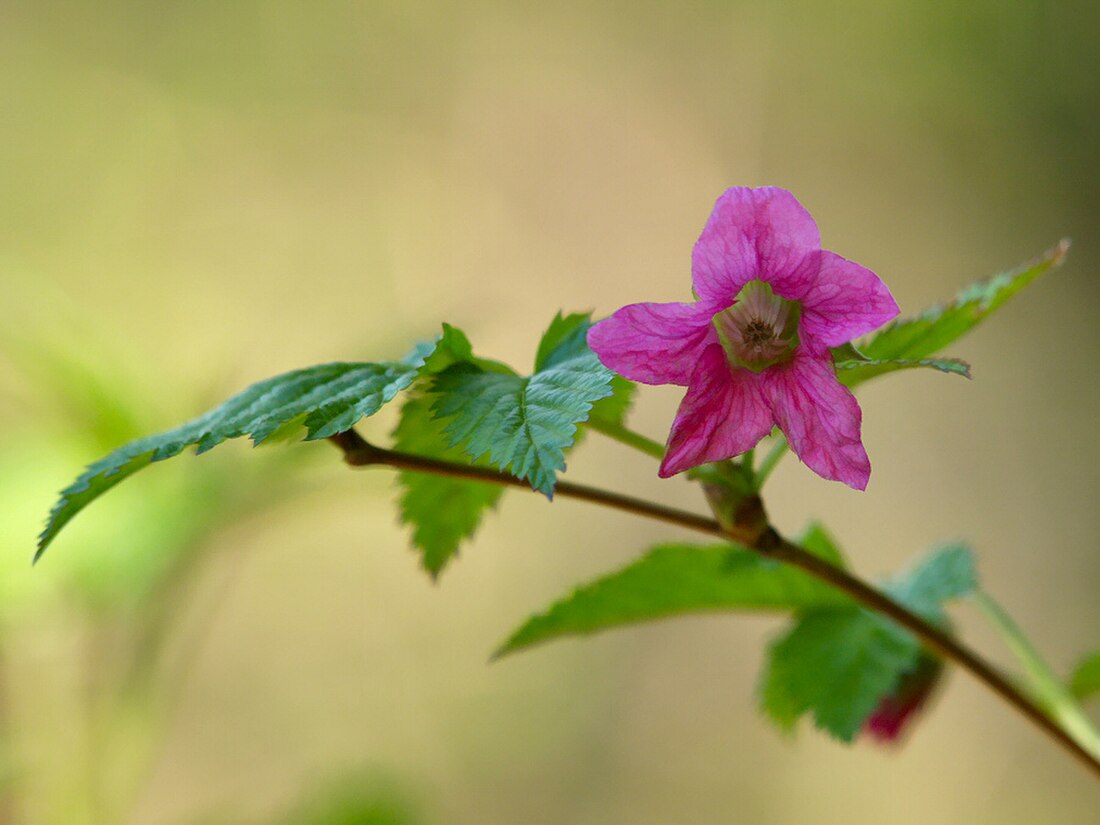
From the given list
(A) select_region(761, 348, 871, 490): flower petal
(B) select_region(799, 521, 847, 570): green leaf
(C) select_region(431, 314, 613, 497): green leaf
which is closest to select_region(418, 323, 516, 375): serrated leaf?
(C) select_region(431, 314, 613, 497): green leaf

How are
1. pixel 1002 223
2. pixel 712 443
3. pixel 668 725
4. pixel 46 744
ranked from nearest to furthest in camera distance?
pixel 712 443, pixel 46 744, pixel 668 725, pixel 1002 223

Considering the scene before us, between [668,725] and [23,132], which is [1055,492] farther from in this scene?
[23,132]

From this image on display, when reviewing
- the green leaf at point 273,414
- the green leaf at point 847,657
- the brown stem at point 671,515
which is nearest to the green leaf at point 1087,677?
the green leaf at point 847,657

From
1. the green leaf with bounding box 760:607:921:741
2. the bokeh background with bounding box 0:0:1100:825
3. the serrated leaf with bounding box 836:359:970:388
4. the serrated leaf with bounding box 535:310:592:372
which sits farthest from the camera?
the bokeh background with bounding box 0:0:1100:825

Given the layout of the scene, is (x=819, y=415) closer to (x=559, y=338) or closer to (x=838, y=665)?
(x=559, y=338)

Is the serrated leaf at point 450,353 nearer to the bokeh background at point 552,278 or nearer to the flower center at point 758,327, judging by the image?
the flower center at point 758,327

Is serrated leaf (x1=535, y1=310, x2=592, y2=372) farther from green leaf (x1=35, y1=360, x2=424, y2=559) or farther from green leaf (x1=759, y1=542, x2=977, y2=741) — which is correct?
green leaf (x1=759, y1=542, x2=977, y2=741)

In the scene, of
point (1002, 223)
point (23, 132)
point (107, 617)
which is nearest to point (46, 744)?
point (107, 617)
